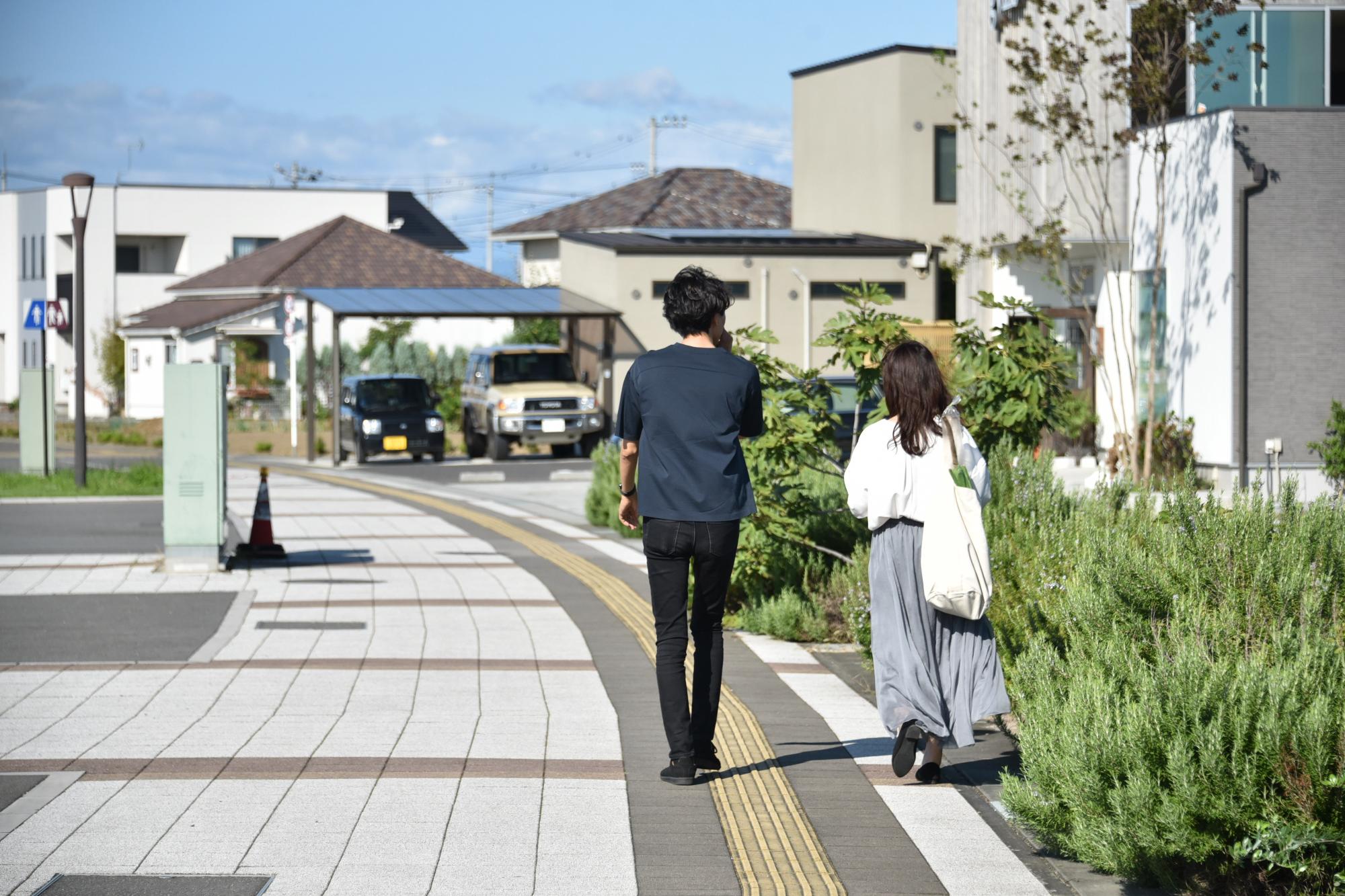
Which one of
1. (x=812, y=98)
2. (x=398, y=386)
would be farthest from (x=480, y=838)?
(x=812, y=98)

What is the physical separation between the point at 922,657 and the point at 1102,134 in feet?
57.8

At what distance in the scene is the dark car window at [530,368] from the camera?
32719mm

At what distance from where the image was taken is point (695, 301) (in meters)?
6.41

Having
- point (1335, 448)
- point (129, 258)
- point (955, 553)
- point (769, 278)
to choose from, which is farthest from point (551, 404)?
point (129, 258)

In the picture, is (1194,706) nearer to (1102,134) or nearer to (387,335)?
(1102,134)

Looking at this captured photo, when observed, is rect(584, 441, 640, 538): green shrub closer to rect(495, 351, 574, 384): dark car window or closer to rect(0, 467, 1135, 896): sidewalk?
rect(0, 467, 1135, 896): sidewalk

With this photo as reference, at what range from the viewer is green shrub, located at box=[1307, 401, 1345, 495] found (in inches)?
683

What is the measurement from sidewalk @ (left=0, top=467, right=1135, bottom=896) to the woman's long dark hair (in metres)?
1.37

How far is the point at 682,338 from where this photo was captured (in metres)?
6.52

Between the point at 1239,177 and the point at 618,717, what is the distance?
13.7 m

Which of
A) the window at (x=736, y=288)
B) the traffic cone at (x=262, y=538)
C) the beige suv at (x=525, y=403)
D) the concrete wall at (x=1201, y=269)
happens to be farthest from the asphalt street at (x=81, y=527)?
the window at (x=736, y=288)

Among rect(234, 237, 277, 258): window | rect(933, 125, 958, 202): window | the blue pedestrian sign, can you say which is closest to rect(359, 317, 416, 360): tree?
rect(234, 237, 277, 258): window

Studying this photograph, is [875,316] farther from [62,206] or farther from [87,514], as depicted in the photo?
[62,206]

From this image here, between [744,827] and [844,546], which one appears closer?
[744,827]
